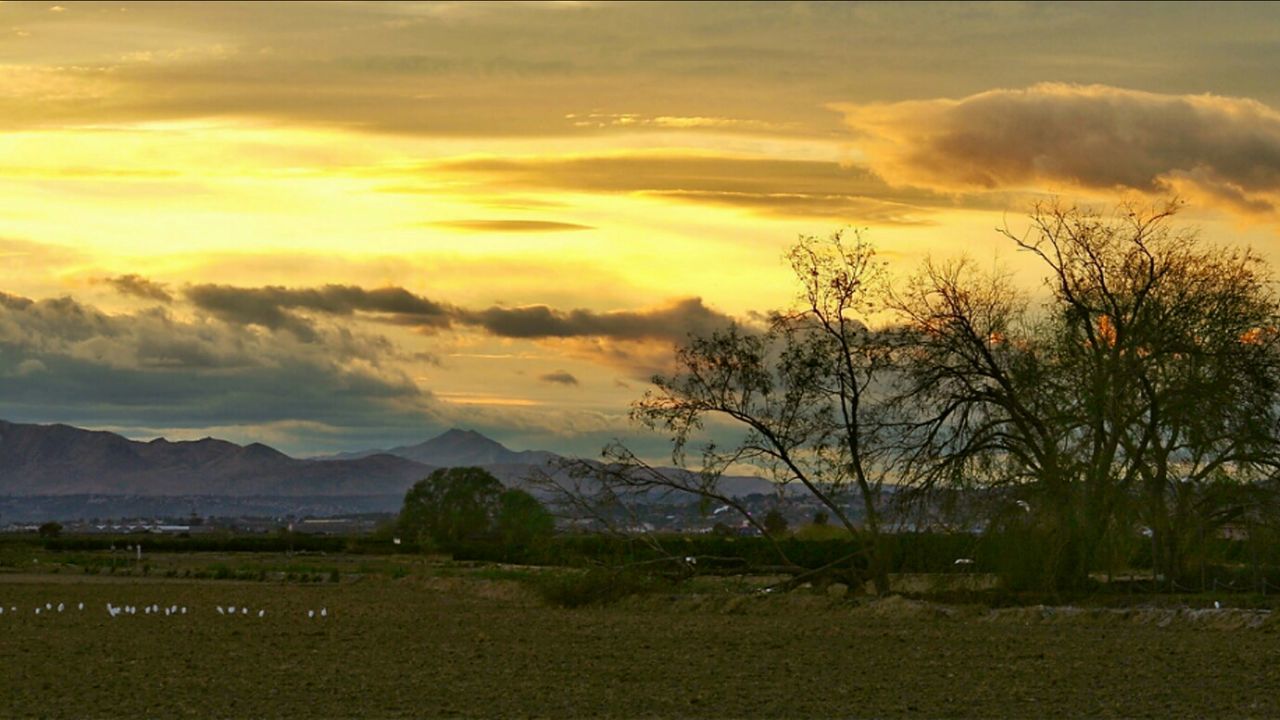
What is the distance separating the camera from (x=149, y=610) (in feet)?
157

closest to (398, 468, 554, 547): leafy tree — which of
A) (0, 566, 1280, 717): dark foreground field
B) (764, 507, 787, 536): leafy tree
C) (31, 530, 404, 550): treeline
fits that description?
(31, 530, 404, 550): treeline

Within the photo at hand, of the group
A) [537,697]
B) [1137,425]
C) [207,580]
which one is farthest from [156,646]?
[207,580]

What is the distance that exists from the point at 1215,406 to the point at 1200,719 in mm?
19871

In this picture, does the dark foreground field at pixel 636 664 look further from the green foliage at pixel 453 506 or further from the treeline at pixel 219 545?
the green foliage at pixel 453 506

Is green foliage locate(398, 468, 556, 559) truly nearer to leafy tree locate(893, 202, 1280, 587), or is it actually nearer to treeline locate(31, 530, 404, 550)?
treeline locate(31, 530, 404, 550)

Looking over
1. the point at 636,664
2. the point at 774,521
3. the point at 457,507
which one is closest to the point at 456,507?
the point at 457,507

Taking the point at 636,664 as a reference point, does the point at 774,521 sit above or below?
above

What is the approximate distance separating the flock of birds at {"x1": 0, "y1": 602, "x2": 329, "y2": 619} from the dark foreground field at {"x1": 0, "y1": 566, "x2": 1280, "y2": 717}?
58 cm

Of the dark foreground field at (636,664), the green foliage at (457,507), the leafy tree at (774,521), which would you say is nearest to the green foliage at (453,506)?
the green foliage at (457,507)

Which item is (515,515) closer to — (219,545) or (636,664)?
(219,545)

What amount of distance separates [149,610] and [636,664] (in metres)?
23.6

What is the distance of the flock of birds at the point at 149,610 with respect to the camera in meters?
46.0

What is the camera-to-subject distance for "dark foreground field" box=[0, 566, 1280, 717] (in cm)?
2327

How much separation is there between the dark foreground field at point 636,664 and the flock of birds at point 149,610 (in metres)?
0.58
